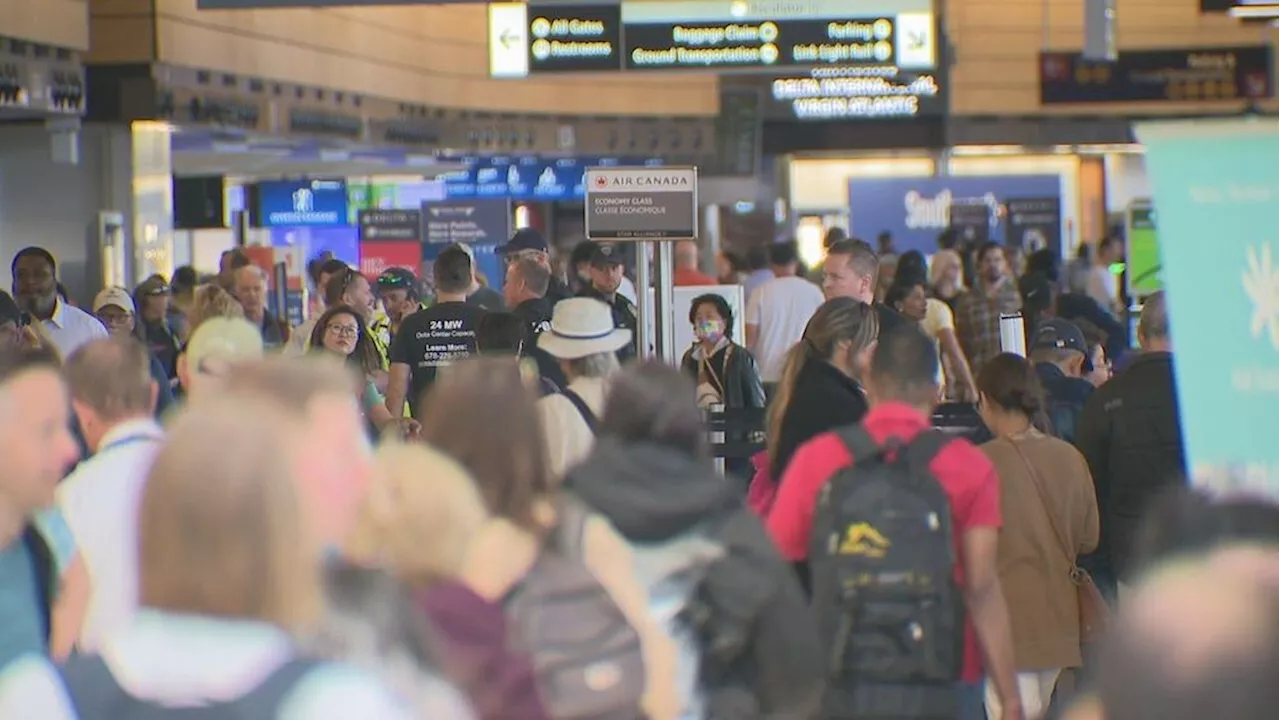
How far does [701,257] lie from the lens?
25047 mm

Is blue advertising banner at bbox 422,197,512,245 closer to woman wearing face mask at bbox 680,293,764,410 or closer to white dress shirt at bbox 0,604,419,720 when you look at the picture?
woman wearing face mask at bbox 680,293,764,410

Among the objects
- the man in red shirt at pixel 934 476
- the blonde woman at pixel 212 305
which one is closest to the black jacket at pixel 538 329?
the blonde woman at pixel 212 305

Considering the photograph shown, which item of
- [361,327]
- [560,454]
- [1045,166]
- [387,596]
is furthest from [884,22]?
[1045,166]

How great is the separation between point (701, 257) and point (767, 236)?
4336 mm

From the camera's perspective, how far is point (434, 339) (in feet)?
32.2

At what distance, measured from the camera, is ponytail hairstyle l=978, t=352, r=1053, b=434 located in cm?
661

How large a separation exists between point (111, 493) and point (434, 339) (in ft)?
16.6

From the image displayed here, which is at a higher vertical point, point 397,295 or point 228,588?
point 397,295

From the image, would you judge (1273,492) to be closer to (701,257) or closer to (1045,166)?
(701,257)

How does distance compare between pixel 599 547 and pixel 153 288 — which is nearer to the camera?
pixel 599 547

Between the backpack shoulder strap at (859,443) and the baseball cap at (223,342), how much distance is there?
4.72 feet

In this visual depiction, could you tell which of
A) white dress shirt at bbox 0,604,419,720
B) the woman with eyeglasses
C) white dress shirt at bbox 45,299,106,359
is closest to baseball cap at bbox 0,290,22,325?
white dress shirt at bbox 45,299,106,359

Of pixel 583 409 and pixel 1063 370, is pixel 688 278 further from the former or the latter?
pixel 583 409

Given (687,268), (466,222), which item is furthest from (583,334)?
(466,222)
